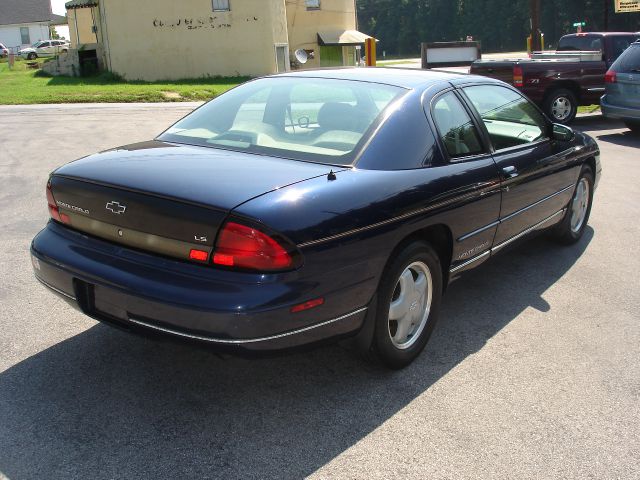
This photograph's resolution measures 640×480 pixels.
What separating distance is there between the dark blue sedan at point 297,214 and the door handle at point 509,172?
5 centimetres

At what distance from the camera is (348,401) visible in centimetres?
341

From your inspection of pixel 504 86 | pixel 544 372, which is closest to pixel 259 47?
pixel 504 86

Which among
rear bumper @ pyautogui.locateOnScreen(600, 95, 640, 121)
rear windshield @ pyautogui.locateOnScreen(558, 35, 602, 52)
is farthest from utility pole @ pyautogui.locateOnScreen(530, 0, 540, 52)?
rear bumper @ pyautogui.locateOnScreen(600, 95, 640, 121)

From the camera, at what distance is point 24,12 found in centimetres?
6906

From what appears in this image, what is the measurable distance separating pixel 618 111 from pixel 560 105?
6.00 feet

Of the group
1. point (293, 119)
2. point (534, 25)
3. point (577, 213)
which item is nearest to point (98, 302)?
point (293, 119)

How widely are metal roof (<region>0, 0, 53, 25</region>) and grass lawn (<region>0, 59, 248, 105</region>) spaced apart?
45821 millimetres

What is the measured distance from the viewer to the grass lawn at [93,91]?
2070 cm

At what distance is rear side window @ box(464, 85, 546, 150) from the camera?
461cm

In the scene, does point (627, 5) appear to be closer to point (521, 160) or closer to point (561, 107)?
point (561, 107)

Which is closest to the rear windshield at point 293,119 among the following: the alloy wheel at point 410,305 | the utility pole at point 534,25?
the alloy wheel at point 410,305

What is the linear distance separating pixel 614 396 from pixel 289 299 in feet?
6.12

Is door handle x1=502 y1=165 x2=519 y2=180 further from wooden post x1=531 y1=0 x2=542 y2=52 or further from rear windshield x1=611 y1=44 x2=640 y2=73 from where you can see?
wooden post x1=531 y1=0 x2=542 y2=52

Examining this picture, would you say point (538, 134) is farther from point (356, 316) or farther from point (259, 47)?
point (259, 47)
